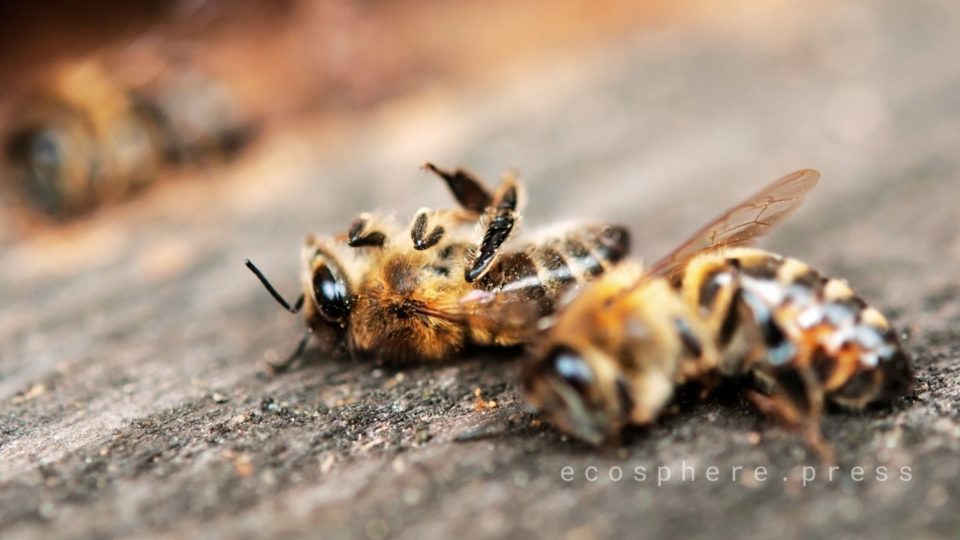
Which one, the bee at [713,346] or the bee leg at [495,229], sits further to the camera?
the bee leg at [495,229]

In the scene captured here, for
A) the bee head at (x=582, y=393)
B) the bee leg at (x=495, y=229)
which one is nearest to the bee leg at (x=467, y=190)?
the bee leg at (x=495, y=229)

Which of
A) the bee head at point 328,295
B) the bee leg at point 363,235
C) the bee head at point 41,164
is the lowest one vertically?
the bee head at point 328,295

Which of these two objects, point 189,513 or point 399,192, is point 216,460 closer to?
point 189,513

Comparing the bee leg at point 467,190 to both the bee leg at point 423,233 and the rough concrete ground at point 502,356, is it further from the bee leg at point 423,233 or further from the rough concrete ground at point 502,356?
the rough concrete ground at point 502,356

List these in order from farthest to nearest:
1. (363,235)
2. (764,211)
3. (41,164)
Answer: (41,164) → (363,235) → (764,211)

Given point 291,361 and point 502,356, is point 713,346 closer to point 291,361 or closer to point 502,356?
point 502,356

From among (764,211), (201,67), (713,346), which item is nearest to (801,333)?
→ (713,346)

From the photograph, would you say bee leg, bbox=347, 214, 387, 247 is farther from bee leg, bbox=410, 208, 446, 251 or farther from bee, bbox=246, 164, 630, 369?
bee leg, bbox=410, 208, 446, 251

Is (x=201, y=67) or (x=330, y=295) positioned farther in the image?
(x=201, y=67)
